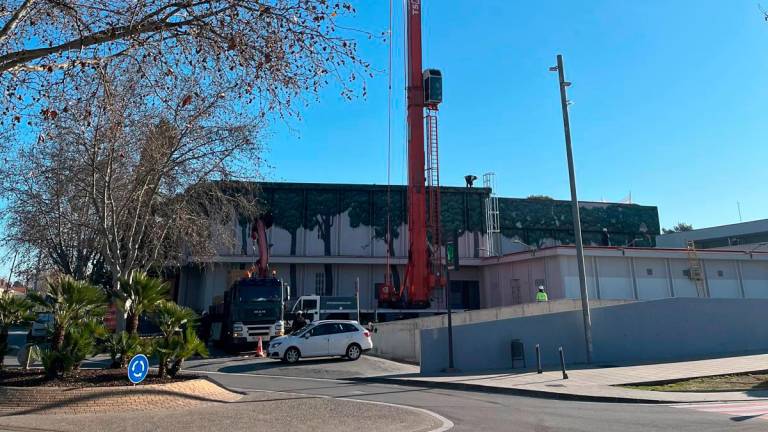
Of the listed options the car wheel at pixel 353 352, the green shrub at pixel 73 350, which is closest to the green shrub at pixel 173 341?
the green shrub at pixel 73 350

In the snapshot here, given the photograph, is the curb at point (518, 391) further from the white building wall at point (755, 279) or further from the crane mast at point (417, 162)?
the white building wall at point (755, 279)

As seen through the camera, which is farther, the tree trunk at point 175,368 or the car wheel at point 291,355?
the car wheel at point 291,355

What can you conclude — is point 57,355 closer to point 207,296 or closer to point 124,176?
point 124,176

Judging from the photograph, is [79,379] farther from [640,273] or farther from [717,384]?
[640,273]

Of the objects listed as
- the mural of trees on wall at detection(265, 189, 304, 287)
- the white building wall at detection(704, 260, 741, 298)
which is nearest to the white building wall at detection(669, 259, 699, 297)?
the white building wall at detection(704, 260, 741, 298)

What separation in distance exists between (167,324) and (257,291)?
488 inches

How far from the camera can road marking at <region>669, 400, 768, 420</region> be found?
10346 mm

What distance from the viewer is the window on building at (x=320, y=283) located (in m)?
41.5

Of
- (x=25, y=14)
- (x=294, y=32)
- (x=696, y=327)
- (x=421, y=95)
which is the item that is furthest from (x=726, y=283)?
(x=25, y=14)

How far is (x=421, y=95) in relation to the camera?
27.0 m

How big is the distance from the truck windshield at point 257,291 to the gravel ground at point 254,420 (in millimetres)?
13620

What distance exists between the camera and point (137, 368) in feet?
36.1

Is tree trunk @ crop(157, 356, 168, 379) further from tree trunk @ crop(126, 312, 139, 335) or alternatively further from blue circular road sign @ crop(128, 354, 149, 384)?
tree trunk @ crop(126, 312, 139, 335)

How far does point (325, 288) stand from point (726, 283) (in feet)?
84.0
